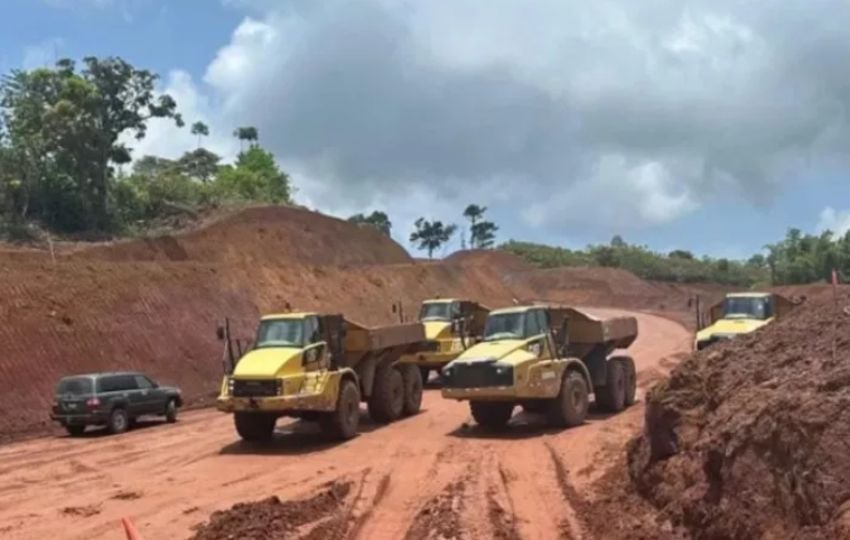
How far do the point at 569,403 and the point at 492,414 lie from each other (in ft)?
5.21

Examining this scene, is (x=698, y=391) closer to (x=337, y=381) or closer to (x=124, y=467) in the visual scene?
(x=337, y=381)

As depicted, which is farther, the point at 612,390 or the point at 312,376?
the point at 612,390

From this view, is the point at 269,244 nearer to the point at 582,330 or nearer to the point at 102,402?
the point at 102,402

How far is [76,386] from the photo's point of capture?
24.3 meters

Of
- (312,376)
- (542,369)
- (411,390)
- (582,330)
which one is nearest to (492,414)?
(542,369)

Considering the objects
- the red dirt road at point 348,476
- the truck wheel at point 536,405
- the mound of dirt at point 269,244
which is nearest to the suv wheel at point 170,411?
the red dirt road at point 348,476

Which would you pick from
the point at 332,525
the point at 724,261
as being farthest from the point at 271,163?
the point at 332,525

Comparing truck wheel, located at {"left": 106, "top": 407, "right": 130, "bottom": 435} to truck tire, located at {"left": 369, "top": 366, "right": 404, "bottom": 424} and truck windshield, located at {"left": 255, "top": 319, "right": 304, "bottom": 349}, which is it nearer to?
truck windshield, located at {"left": 255, "top": 319, "right": 304, "bottom": 349}

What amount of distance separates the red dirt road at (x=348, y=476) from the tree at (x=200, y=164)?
184ft

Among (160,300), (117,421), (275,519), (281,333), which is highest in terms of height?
(160,300)

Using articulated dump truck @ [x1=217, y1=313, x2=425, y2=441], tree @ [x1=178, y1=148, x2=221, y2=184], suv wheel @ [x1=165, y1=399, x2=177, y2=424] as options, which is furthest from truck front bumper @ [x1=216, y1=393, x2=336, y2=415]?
tree @ [x1=178, y1=148, x2=221, y2=184]

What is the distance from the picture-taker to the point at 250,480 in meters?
15.6

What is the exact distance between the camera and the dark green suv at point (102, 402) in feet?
78.6

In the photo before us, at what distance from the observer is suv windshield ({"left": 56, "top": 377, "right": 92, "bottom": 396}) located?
952 inches
